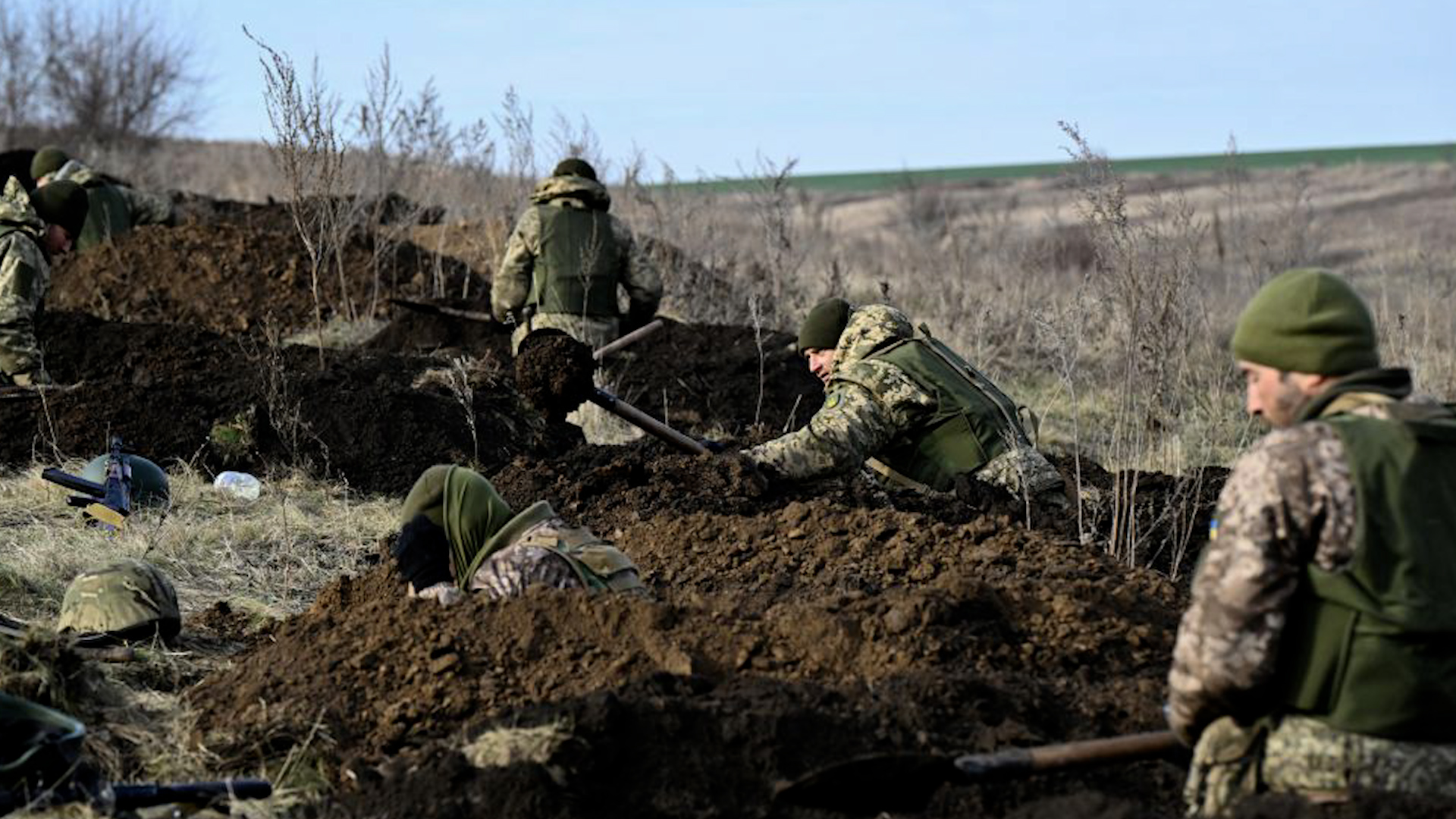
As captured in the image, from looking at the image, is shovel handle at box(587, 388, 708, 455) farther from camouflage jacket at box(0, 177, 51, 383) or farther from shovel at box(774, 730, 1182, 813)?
camouflage jacket at box(0, 177, 51, 383)

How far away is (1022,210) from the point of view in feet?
148

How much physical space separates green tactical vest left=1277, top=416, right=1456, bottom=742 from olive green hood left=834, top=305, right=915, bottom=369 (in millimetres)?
3602

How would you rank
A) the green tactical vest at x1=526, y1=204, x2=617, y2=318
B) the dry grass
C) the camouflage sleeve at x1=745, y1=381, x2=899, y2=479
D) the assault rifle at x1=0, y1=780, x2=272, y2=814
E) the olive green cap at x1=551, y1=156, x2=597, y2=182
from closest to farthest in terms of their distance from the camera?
the assault rifle at x1=0, y1=780, x2=272, y2=814, the dry grass, the camouflage sleeve at x1=745, y1=381, x2=899, y2=479, the green tactical vest at x1=526, y1=204, x2=617, y2=318, the olive green cap at x1=551, y1=156, x2=597, y2=182

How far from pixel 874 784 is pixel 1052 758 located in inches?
16.3

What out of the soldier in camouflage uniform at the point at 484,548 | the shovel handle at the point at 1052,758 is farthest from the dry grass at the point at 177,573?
the shovel handle at the point at 1052,758

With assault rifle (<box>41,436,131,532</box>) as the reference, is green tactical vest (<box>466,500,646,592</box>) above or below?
above

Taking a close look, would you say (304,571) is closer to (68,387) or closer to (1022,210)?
(68,387)

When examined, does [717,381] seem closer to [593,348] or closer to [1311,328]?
[593,348]

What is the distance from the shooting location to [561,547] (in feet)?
18.7

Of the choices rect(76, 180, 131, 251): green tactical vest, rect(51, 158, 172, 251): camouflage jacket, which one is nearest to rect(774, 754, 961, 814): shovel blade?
rect(51, 158, 172, 251): camouflage jacket

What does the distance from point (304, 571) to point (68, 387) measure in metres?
3.25

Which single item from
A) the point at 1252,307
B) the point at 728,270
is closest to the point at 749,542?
the point at 1252,307

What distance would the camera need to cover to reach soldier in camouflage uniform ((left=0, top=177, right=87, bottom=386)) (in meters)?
10.4

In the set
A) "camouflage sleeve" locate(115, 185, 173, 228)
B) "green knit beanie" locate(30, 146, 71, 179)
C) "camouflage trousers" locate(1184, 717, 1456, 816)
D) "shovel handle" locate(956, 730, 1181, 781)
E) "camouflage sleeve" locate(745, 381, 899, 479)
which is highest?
"green knit beanie" locate(30, 146, 71, 179)
